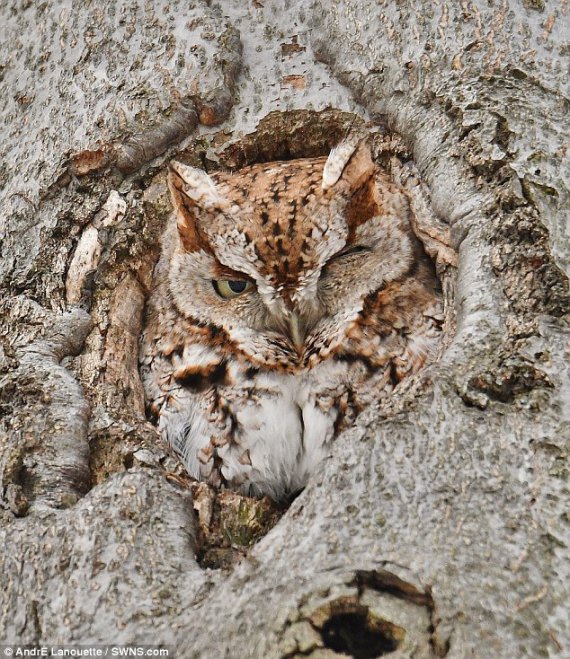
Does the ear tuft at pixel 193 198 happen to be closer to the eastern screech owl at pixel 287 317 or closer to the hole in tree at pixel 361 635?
the eastern screech owl at pixel 287 317

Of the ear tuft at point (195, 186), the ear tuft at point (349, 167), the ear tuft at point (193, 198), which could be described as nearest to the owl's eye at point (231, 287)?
the ear tuft at point (193, 198)

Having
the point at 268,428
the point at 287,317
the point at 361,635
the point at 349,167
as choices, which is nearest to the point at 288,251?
the point at 287,317

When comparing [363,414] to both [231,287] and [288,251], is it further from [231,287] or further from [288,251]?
[231,287]

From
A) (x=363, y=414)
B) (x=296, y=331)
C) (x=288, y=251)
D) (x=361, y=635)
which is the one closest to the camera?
(x=361, y=635)

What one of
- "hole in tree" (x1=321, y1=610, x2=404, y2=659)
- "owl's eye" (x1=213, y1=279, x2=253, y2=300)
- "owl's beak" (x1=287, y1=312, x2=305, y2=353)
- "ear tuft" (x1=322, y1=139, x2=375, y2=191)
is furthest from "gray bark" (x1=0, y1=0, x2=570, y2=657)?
"owl's beak" (x1=287, y1=312, x2=305, y2=353)

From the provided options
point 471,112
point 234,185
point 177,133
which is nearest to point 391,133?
point 471,112

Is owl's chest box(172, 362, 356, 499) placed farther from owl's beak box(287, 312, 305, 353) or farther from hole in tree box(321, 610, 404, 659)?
hole in tree box(321, 610, 404, 659)
